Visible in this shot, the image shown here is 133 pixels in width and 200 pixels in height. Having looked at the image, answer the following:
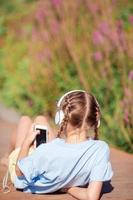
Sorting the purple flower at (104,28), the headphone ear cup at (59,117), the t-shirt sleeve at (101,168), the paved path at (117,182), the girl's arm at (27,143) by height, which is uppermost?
the purple flower at (104,28)

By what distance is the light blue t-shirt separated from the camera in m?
5.93

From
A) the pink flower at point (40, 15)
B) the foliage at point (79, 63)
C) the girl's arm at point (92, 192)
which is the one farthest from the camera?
the pink flower at point (40, 15)

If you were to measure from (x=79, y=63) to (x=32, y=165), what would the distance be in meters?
4.53

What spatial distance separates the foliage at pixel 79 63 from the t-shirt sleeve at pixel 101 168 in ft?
7.01

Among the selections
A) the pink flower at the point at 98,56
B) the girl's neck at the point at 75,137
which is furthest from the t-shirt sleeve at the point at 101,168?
the pink flower at the point at 98,56

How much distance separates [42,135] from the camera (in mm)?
6219

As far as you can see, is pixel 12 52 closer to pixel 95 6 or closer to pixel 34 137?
pixel 95 6

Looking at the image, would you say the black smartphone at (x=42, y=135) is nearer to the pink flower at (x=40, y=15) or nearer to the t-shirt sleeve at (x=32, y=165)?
the t-shirt sleeve at (x=32, y=165)

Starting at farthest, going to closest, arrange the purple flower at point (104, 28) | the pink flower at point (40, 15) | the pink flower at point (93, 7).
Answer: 1. the pink flower at point (40, 15)
2. the pink flower at point (93, 7)
3. the purple flower at point (104, 28)

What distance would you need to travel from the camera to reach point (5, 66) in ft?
42.6

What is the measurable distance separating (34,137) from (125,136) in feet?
8.20

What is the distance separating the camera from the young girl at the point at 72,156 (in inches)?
233

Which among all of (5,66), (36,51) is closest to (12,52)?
(5,66)

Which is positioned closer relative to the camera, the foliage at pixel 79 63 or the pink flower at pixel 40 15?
the foliage at pixel 79 63
